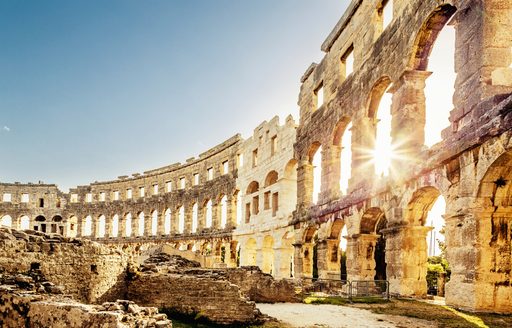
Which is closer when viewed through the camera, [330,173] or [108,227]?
[330,173]

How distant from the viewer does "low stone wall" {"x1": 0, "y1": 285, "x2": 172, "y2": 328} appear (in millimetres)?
5555

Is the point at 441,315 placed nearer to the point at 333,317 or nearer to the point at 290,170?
the point at 333,317

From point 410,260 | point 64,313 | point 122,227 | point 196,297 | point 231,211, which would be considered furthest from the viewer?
point 122,227

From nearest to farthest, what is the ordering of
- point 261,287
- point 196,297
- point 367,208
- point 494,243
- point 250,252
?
point 494,243 → point 196,297 → point 261,287 → point 367,208 → point 250,252

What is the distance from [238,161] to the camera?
3269cm

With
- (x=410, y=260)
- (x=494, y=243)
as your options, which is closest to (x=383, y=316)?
(x=494, y=243)

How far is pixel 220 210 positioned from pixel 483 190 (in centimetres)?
2683

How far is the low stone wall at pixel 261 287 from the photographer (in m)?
12.6

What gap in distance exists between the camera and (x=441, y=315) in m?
8.91

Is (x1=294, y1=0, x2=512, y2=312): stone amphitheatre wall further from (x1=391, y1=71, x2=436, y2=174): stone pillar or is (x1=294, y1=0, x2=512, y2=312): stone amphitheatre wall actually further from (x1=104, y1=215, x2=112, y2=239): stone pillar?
(x1=104, y1=215, x2=112, y2=239): stone pillar

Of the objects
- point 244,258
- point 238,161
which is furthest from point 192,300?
point 238,161

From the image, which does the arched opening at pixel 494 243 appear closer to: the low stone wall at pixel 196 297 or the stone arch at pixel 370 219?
the low stone wall at pixel 196 297

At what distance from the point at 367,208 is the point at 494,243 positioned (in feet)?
18.8

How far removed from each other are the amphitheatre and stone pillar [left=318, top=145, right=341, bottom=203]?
1.8 inches
